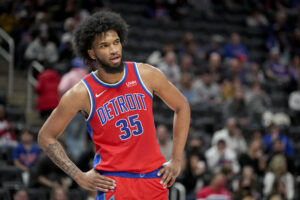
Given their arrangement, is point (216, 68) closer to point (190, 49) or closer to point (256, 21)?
point (190, 49)

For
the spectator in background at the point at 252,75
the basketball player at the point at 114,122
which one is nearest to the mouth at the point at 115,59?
the basketball player at the point at 114,122

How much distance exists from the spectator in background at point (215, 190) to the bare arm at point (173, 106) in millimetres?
4260

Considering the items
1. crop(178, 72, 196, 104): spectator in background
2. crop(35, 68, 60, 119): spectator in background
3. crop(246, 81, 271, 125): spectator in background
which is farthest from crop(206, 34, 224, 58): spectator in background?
crop(35, 68, 60, 119): spectator in background

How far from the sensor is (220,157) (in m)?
9.54

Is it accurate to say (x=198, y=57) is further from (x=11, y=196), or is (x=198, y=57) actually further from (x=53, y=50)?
→ (x=11, y=196)

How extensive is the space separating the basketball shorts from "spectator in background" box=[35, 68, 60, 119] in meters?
6.49

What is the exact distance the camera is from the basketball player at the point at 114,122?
12.2ft

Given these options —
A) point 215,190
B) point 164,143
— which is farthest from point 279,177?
point 164,143

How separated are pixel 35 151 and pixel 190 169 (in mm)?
2374

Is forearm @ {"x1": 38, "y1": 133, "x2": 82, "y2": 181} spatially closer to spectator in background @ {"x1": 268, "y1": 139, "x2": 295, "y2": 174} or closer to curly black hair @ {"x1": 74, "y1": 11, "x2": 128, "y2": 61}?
curly black hair @ {"x1": 74, "y1": 11, "x2": 128, "y2": 61}

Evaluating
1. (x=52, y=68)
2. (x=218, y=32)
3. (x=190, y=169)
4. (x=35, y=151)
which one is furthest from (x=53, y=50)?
(x=218, y=32)

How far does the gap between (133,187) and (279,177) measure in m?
6.10

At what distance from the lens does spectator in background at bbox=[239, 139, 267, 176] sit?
9.73m

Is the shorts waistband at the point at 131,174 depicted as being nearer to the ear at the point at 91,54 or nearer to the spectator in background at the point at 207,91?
the ear at the point at 91,54
